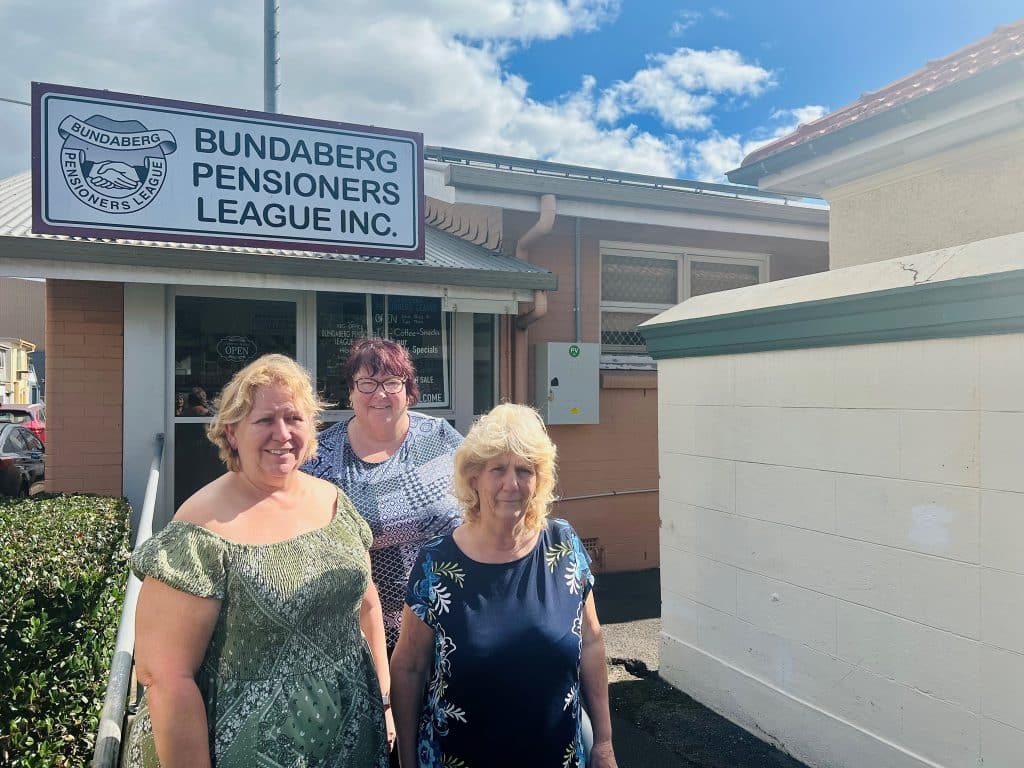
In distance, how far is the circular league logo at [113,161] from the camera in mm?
4832

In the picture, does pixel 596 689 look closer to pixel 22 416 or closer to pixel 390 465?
pixel 390 465

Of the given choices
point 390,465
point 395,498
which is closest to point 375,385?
point 390,465

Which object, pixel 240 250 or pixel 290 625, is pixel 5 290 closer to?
pixel 240 250

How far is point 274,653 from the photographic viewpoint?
6.15 feet

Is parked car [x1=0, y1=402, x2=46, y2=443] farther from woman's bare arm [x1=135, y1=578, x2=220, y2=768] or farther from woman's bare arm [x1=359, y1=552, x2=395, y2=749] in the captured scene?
woman's bare arm [x1=135, y1=578, x2=220, y2=768]

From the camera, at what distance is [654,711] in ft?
13.8

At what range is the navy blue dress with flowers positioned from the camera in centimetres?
204

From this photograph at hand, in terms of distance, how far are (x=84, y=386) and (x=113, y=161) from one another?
5.16ft

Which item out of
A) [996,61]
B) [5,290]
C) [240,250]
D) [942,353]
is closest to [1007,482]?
[942,353]

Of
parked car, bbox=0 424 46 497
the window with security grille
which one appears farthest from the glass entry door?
parked car, bbox=0 424 46 497

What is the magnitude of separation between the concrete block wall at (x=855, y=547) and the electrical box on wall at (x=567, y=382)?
2332 millimetres

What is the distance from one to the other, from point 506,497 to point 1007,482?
181cm

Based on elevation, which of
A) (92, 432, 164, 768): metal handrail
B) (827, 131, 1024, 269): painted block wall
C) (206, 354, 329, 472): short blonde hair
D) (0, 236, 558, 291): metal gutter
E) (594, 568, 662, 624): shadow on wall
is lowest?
(594, 568, 662, 624): shadow on wall

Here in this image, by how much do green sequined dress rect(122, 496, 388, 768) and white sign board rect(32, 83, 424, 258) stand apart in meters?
3.76
